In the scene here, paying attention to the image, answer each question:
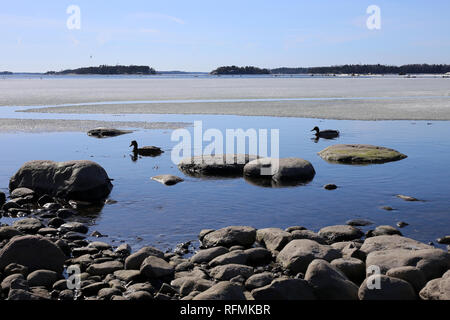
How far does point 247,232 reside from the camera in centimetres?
1120

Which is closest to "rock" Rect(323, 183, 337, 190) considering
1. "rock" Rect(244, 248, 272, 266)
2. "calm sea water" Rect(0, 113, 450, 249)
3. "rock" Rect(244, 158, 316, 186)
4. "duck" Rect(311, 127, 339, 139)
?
"calm sea water" Rect(0, 113, 450, 249)

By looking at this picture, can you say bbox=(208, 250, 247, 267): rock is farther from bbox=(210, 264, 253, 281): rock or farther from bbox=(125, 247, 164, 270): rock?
bbox=(125, 247, 164, 270): rock

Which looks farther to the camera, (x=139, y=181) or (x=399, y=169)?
(x=399, y=169)

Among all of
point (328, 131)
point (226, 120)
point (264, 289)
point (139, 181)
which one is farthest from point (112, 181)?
point (226, 120)

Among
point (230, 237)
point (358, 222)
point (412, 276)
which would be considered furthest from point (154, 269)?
point (358, 222)

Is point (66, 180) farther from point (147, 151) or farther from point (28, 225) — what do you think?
point (147, 151)

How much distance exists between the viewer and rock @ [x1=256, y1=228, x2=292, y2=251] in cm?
1071

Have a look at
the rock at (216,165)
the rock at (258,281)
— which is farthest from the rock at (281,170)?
the rock at (258,281)

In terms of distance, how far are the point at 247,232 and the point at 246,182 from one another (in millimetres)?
5900

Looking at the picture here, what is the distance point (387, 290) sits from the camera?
27.2ft

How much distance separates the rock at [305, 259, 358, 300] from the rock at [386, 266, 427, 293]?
0.77 meters

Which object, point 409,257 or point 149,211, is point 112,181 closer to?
point 149,211

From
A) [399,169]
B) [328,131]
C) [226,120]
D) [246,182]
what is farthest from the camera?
[226,120]

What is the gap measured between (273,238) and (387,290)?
3.04m
